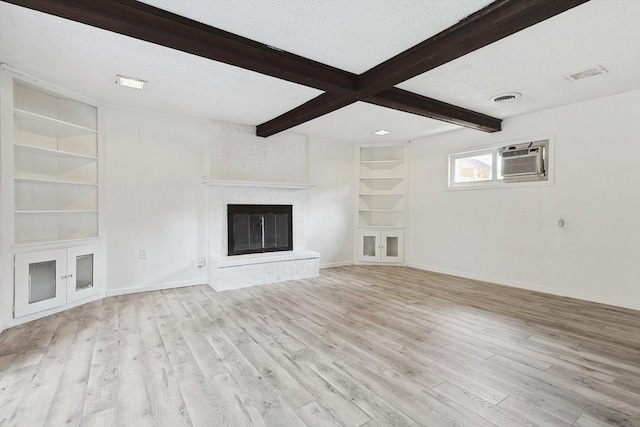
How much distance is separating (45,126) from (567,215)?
662 centimetres

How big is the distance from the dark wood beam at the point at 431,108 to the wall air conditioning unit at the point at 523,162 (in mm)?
426

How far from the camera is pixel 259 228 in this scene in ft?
17.4

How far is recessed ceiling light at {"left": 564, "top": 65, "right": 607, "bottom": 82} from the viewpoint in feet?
9.96

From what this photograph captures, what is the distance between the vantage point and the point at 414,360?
7.93 ft

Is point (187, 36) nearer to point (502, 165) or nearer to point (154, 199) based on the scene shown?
point (154, 199)

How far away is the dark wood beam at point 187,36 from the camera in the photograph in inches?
77.6

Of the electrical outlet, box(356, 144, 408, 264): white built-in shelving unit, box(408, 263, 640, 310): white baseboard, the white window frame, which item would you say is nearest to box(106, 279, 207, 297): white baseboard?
box(356, 144, 408, 264): white built-in shelving unit

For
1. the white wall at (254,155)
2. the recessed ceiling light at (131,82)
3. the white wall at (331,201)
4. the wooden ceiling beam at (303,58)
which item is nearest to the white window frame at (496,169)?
the white wall at (331,201)

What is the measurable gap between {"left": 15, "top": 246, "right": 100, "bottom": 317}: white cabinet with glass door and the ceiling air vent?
534 centimetres

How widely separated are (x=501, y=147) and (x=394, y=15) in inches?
139

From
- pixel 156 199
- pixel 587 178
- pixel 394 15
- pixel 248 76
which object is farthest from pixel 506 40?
pixel 156 199

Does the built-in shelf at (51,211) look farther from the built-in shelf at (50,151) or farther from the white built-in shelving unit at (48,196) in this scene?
the built-in shelf at (50,151)

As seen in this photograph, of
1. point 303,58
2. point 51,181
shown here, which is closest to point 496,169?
point 303,58

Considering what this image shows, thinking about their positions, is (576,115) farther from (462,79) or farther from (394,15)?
(394,15)
